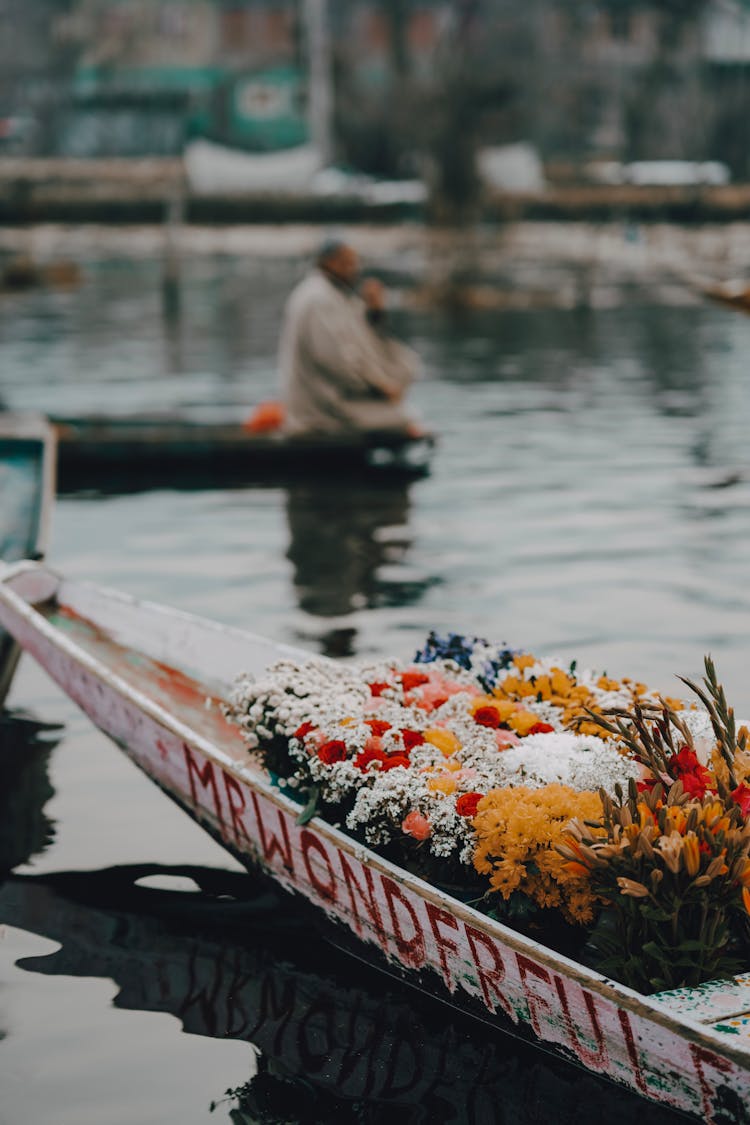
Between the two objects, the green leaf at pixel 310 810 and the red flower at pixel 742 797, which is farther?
the green leaf at pixel 310 810

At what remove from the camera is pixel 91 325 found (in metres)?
32.0

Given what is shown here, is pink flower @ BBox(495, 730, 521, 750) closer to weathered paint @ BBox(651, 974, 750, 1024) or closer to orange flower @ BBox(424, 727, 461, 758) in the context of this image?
orange flower @ BBox(424, 727, 461, 758)

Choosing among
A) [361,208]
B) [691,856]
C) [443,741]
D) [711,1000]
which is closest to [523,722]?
[443,741]

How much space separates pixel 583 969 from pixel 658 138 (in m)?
67.4

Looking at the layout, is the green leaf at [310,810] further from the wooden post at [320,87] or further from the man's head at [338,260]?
the wooden post at [320,87]

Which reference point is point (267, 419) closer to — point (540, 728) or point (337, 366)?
point (337, 366)

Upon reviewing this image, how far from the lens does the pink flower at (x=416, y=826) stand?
6.22 metres

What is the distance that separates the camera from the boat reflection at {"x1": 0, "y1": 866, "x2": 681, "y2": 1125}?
5.85 metres

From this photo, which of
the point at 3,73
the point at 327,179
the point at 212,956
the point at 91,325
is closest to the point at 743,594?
the point at 212,956

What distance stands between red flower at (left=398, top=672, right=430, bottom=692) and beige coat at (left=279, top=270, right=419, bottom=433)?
320 inches

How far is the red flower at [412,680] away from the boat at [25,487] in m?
4.48

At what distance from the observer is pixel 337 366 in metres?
15.8

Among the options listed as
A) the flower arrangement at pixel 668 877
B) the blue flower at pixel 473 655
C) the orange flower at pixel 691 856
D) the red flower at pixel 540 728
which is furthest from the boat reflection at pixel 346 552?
the orange flower at pixel 691 856

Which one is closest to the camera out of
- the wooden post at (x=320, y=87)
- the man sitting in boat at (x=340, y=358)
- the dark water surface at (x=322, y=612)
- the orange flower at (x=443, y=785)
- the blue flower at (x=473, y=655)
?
the dark water surface at (x=322, y=612)
